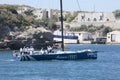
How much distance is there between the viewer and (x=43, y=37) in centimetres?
13700

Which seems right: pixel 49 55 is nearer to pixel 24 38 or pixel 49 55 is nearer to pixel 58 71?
pixel 58 71

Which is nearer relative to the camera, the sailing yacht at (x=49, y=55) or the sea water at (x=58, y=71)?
the sea water at (x=58, y=71)

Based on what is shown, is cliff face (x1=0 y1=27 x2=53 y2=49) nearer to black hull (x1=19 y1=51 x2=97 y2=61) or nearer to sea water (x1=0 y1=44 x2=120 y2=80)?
black hull (x1=19 y1=51 x2=97 y2=61)

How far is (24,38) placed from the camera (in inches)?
5251

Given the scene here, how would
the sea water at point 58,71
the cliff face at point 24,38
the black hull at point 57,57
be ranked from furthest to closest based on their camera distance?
the cliff face at point 24,38, the black hull at point 57,57, the sea water at point 58,71

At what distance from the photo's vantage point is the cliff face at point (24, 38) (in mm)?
130125

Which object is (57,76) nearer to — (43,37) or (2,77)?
(2,77)

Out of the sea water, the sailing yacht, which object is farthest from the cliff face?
the sea water

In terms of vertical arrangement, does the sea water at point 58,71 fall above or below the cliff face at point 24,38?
below

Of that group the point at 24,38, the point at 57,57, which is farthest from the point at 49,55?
the point at 24,38

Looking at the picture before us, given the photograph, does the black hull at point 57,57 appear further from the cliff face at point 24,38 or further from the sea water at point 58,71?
the cliff face at point 24,38

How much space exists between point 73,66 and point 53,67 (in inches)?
116

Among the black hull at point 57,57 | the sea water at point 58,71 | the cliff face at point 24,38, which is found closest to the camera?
the sea water at point 58,71

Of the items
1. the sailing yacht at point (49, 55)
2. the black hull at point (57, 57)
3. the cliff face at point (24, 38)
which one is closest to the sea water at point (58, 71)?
the black hull at point (57, 57)
